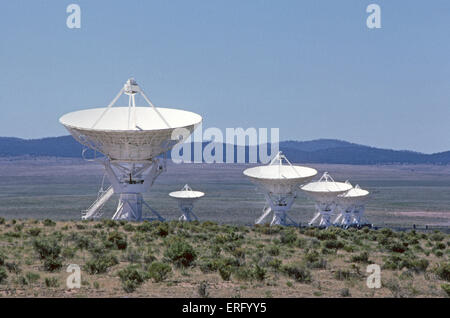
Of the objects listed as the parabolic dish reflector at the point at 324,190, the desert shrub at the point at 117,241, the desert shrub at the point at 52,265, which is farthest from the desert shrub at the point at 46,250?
the parabolic dish reflector at the point at 324,190

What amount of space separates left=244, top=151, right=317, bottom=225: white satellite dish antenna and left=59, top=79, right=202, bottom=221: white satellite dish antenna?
1286 centimetres

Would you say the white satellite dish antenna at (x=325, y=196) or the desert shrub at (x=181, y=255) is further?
the white satellite dish antenna at (x=325, y=196)

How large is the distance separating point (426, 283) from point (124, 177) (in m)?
27.4

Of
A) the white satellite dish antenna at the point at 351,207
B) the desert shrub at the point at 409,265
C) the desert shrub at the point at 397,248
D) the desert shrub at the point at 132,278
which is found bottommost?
the white satellite dish antenna at the point at 351,207

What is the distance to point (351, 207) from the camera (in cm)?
7131

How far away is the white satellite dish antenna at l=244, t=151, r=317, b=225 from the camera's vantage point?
5231 cm

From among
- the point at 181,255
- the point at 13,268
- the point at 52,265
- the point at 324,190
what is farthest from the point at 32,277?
the point at 324,190

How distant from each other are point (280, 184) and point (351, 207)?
21880 mm

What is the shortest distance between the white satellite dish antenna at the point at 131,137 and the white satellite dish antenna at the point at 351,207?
32608 millimetres

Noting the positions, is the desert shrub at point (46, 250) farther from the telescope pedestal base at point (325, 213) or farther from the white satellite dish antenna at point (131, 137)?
the telescope pedestal base at point (325, 213)

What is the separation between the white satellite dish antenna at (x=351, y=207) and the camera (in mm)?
69562

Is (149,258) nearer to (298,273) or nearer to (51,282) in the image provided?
(51,282)
